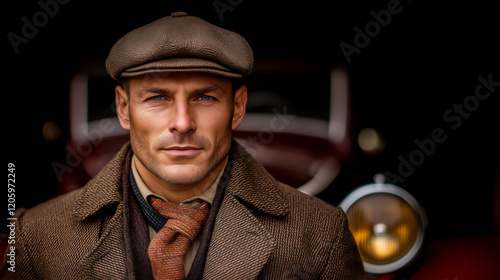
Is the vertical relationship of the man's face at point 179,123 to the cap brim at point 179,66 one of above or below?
below

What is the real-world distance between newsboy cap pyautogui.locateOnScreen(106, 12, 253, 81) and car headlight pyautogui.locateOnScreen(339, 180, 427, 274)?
77 centimetres

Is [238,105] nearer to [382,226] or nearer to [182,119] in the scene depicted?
[182,119]

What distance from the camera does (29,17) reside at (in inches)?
89.2

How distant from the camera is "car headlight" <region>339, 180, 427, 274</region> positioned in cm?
183

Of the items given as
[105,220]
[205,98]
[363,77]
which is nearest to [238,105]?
[205,98]

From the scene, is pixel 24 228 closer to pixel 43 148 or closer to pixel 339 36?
pixel 43 148

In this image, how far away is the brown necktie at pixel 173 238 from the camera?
59.7 inches

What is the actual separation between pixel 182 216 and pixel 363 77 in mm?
1580

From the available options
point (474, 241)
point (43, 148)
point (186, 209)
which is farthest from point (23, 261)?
point (474, 241)

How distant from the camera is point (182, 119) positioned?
1453mm

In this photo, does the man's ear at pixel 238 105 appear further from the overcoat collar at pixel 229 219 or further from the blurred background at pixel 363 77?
the blurred background at pixel 363 77

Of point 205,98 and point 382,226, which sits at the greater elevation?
point 205,98

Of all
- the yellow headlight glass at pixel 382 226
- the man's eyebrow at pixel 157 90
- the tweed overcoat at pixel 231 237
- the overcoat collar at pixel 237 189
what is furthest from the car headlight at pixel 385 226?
the man's eyebrow at pixel 157 90

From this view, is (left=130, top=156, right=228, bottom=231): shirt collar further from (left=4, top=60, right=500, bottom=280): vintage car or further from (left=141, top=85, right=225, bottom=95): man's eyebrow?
(left=4, top=60, right=500, bottom=280): vintage car
